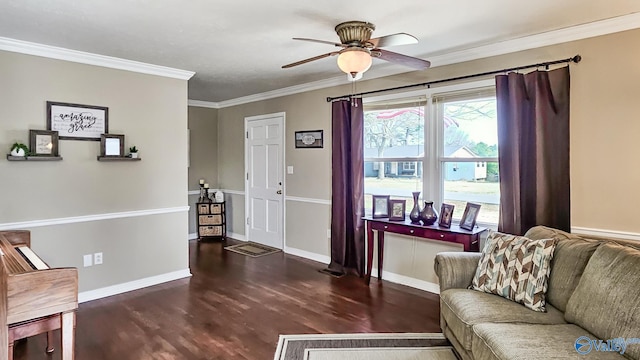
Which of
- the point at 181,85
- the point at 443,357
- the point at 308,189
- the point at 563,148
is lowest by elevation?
the point at 443,357

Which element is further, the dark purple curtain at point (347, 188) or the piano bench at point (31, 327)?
the dark purple curtain at point (347, 188)

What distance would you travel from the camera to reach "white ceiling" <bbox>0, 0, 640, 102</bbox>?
2418 mm

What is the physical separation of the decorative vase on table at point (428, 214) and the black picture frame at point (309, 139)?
1715 millimetres

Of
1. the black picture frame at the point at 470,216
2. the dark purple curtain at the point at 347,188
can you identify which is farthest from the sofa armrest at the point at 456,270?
the dark purple curtain at the point at 347,188

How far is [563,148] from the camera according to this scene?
2.96 metres

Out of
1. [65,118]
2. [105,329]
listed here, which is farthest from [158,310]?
[65,118]

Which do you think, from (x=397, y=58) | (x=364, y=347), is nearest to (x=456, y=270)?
(x=364, y=347)

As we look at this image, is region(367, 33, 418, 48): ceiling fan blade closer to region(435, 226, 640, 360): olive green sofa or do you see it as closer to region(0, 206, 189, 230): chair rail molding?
region(435, 226, 640, 360): olive green sofa

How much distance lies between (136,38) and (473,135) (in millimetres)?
3069

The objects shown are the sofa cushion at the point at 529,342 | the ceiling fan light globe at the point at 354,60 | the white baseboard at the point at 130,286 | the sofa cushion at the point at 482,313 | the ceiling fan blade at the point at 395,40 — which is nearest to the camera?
the sofa cushion at the point at 529,342

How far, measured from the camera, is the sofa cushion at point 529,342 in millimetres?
1693

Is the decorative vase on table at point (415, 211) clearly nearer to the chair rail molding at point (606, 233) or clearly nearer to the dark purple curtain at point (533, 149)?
the dark purple curtain at point (533, 149)

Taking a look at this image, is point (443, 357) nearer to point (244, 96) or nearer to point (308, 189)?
point (308, 189)

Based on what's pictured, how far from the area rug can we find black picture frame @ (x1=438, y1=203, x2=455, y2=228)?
3.42 ft
